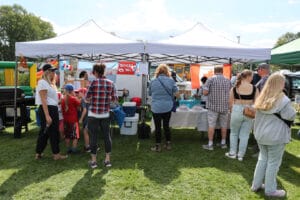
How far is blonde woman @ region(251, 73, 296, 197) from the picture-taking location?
10.3 feet

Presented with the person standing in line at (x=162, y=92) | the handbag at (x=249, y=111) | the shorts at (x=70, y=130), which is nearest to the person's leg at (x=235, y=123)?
the handbag at (x=249, y=111)

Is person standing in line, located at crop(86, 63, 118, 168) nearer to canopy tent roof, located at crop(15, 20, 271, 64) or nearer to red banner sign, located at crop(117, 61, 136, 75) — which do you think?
canopy tent roof, located at crop(15, 20, 271, 64)

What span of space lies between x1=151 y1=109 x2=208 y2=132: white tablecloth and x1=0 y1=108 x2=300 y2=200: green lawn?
51 centimetres

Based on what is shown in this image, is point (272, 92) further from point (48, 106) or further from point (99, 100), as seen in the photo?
point (48, 106)

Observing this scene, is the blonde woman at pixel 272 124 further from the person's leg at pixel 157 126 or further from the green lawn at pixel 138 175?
the person's leg at pixel 157 126

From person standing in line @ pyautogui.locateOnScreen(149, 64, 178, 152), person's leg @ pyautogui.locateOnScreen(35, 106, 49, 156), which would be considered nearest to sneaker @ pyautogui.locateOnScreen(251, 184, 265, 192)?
person standing in line @ pyautogui.locateOnScreen(149, 64, 178, 152)

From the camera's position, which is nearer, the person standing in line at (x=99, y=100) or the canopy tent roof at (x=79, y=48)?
the person standing in line at (x=99, y=100)

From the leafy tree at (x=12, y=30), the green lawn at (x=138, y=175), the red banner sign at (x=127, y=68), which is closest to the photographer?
the green lawn at (x=138, y=175)

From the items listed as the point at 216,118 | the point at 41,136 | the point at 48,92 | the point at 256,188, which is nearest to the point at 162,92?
the point at 216,118

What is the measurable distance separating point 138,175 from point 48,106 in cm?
163

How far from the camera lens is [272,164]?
11.1 ft

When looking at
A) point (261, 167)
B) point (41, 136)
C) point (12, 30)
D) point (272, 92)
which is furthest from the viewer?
point (12, 30)

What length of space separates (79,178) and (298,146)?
14.6 feet

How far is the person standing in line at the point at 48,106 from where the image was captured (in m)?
4.32
